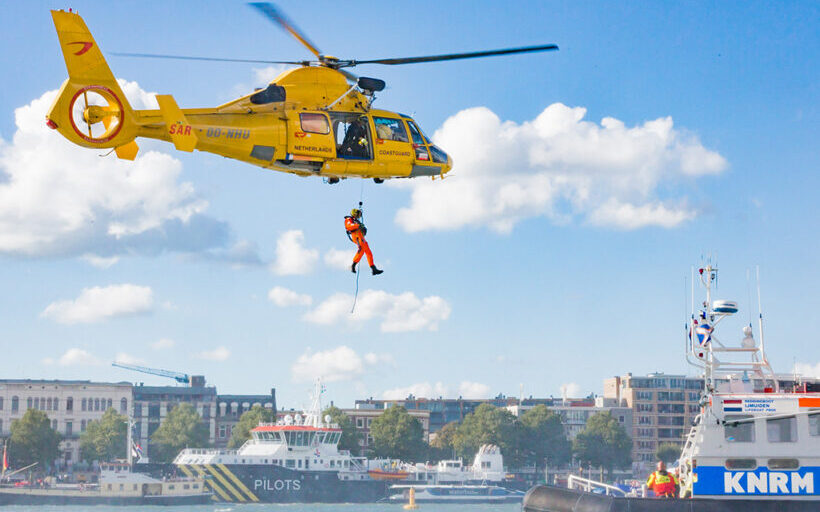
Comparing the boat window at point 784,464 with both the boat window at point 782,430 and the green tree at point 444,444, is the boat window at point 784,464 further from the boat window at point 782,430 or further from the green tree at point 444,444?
the green tree at point 444,444

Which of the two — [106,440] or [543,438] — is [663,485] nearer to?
[543,438]

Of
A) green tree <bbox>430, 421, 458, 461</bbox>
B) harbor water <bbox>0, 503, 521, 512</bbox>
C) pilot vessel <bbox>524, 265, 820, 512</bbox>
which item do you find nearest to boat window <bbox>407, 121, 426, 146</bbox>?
pilot vessel <bbox>524, 265, 820, 512</bbox>

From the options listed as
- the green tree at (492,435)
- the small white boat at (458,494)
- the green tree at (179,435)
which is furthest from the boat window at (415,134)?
the green tree at (179,435)

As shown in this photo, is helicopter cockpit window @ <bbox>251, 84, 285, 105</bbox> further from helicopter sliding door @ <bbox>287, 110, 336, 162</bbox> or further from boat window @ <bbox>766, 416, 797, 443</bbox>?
boat window @ <bbox>766, 416, 797, 443</bbox>

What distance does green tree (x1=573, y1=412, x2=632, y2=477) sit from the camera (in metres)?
130

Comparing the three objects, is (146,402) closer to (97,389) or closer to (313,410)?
(97,389)

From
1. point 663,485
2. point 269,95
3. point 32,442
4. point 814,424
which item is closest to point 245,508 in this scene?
point 32,442

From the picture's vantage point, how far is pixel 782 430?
27.8 meters

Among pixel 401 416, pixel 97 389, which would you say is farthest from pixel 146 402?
pixel 401 416

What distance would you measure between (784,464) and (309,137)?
1413 cm

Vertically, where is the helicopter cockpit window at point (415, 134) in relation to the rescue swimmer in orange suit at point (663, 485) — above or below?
above

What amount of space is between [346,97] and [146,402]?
133031 mm

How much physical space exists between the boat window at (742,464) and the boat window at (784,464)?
405mm

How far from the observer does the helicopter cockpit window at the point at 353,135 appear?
2639cm
